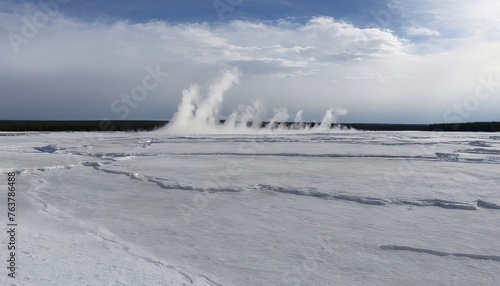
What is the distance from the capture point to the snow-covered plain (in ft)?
14.8

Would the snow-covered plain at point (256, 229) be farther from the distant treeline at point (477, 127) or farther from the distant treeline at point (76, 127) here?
the distant treeline at point (477, 127)

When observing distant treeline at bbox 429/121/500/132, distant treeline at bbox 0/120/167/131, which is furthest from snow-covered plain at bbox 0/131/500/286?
distant treeline at bbox 429/121/500/132

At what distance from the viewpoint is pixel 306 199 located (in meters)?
8.64

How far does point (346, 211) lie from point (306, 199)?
4.14 ft

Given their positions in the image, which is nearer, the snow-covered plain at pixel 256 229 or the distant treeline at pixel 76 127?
the snow-covered plain at pixel 256 229

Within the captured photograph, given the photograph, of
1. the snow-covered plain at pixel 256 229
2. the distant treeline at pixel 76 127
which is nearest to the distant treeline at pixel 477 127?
the distant treeline at pixel 76 127

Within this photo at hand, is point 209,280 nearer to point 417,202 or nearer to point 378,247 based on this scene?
point 378,247

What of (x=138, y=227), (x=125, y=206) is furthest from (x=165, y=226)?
(x=125, y=206)

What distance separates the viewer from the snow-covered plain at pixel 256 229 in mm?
4496

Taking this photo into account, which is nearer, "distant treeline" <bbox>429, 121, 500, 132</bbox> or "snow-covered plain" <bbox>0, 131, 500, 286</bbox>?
"snow-covered plain" <bbox>0, 131, 500, 286</bbox>

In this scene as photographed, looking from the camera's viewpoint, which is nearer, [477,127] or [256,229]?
[256,229]

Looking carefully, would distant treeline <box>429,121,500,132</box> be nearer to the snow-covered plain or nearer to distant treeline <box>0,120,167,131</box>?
distant treeline <box>0,120,167,131</box>

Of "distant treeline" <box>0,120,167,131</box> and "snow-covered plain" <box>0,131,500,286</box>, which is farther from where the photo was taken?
"distant treeline" <box>0,120,167,131</box>

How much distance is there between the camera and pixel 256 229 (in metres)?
6.34
